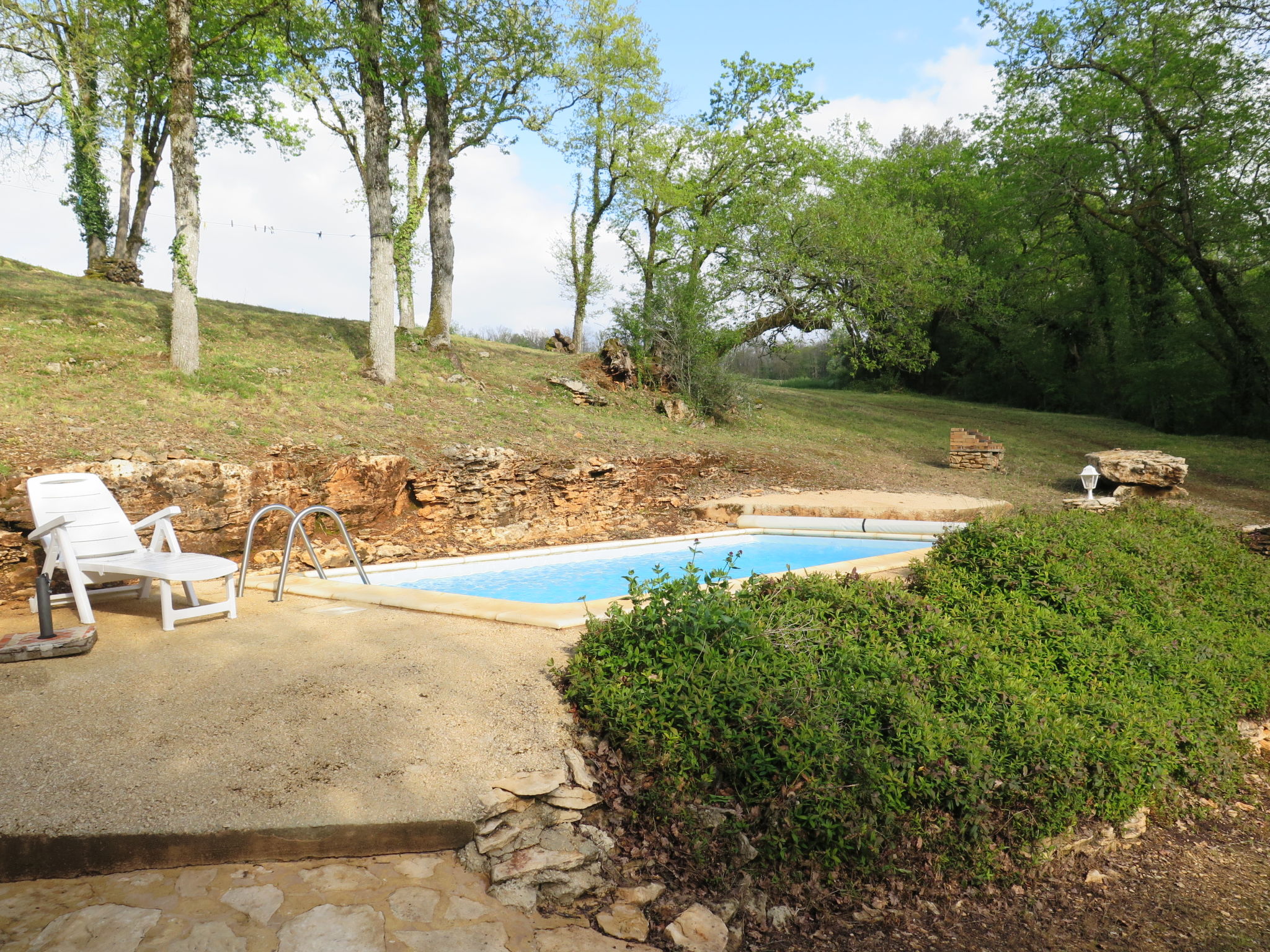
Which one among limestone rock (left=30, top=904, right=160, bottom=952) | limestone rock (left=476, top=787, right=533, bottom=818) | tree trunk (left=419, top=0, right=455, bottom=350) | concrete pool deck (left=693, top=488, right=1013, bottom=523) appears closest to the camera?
limestone rock (left=30, top=904, right=160, bottom=952)

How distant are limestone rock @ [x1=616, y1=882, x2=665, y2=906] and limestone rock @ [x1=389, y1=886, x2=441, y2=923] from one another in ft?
2.08

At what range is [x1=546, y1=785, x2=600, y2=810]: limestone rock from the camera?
282 centimetres

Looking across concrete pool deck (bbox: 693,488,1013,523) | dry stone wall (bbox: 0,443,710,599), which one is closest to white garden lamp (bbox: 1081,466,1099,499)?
concrete pool deck (bbox: 693,488,1013,523)

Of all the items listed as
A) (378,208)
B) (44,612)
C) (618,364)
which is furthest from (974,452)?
(44,612)

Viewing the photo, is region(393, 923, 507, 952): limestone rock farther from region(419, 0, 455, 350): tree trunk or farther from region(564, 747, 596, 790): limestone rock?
region(419, 0, 455, 350): tree trunk

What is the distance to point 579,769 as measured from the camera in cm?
299

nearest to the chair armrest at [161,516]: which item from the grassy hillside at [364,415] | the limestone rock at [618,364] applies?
the grassy hillside at [364,415]

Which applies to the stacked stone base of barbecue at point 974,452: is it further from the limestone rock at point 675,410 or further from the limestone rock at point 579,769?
the limestone rock at point 579,769

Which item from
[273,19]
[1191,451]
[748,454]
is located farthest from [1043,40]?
[273,19]

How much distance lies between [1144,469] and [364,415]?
36.8 feet

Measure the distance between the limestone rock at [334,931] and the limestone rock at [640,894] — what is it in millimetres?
814

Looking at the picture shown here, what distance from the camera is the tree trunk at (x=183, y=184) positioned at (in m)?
8.85

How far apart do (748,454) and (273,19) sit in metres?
9.44

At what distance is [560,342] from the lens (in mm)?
20266
